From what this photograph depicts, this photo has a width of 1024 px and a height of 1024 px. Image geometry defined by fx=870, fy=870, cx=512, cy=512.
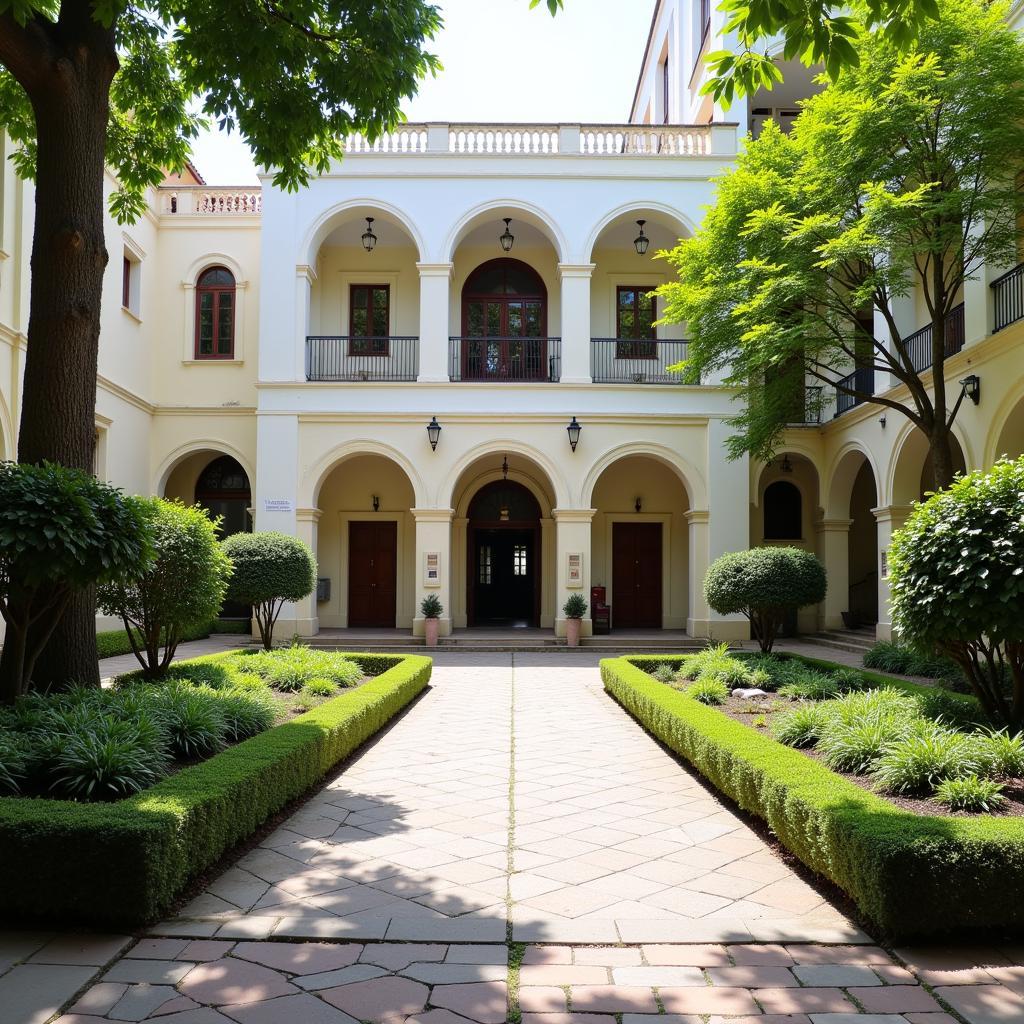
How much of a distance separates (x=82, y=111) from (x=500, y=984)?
23.5 feet

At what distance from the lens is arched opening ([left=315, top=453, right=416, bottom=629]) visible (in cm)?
2116

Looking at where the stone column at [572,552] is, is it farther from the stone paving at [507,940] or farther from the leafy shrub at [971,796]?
the leafy shrub at [971,796]

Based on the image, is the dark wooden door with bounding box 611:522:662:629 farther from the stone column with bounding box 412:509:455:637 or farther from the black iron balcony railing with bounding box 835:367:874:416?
the black iron balcony railing with bounding box 835:367:874:416

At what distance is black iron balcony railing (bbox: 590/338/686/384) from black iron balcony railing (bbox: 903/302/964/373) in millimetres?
5176

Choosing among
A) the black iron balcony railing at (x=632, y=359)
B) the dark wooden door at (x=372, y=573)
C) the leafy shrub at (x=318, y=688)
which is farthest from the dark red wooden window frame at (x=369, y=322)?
the leafy shrub at (x=318, y=688)

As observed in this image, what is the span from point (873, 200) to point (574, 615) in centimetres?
1001

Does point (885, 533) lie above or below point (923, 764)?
above

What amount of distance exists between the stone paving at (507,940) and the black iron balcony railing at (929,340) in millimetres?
10911

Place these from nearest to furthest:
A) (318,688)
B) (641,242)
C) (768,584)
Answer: (318,688) → (768,584) → (641,242)

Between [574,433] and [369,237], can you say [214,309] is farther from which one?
[574,433]

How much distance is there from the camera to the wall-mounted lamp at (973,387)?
12953mm

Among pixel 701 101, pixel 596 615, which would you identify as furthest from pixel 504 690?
pixel 701 101

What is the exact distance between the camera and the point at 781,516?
70.8 ft

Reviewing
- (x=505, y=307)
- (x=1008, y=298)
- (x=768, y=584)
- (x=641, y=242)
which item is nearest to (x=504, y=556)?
(x=505, y=307)
